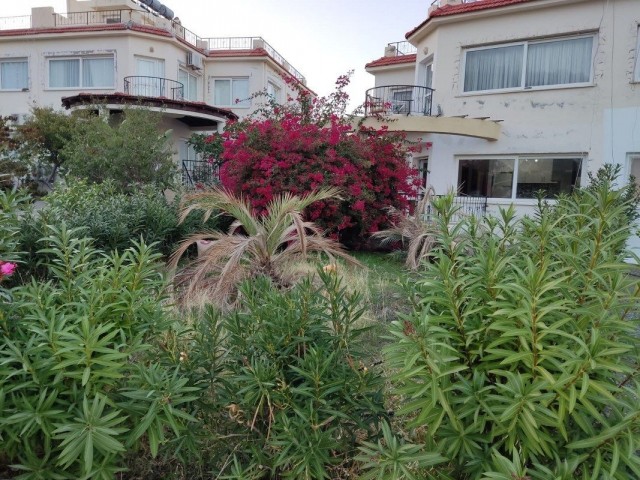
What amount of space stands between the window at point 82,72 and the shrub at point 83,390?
22.2 metres

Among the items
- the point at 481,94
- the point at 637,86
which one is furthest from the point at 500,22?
the point at 637,86

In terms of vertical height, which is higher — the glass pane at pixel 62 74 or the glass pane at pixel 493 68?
the glass pane at pixel 62 74

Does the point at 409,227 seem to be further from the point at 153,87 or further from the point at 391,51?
the point at 153,87

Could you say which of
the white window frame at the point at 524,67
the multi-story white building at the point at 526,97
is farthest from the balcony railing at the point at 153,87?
the white window frame at the point at 524,67

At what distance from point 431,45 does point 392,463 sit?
15.9m

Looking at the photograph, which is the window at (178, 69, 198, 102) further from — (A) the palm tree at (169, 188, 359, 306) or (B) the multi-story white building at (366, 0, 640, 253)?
(A) the palm tree at (169, 188, 359, 306)

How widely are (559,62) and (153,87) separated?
17.0 metres

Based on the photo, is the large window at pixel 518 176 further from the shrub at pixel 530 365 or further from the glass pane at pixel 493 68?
the shrub at pixel 530 365

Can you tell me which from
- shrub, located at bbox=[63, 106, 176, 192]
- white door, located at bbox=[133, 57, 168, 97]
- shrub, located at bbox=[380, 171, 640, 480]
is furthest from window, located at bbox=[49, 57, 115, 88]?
shrub, located at bbox=[380, 171, 640, 480]

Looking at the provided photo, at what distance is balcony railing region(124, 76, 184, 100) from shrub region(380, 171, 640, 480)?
21135 mm

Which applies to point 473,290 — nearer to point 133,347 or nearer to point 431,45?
point 133,347

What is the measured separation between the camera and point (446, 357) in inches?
69.9

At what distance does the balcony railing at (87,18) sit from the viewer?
23.1 m

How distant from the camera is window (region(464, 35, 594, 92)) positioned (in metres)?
13.0
